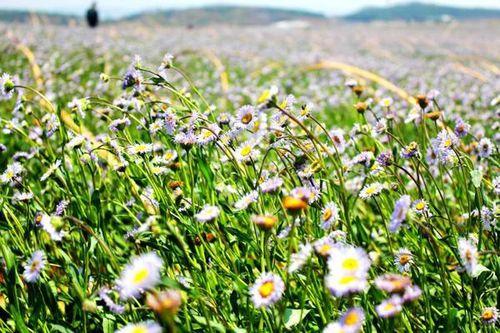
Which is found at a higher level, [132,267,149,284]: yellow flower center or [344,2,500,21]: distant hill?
[132,267,149,284]: yellow flower center

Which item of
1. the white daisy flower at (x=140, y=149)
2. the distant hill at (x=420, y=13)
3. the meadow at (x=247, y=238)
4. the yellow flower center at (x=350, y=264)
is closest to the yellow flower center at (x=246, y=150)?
the meadow at (x=247, y=238)

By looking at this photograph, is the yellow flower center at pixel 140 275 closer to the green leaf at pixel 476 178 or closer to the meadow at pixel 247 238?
the meadow at pixel 247 238

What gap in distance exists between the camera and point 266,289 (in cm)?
108

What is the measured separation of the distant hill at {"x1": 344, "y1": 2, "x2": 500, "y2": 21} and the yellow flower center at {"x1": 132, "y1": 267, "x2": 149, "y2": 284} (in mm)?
161285

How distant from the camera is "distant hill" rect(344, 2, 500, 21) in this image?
157 meters

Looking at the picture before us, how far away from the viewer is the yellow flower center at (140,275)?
2.80 feet

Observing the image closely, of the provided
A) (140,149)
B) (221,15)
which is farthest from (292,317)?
(221,15)

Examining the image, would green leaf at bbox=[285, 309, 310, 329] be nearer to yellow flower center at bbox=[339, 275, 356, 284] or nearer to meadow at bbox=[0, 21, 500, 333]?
meadow at bbox=[0, 21, 500, 333]

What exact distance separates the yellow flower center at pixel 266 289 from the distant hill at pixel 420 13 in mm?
161041

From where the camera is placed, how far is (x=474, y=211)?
5.41 feet

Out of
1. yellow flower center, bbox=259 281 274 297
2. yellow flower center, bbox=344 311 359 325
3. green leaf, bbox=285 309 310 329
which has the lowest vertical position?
green leaf, bbox=285 309 310 329

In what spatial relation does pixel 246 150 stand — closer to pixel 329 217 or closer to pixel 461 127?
pixel 329 217

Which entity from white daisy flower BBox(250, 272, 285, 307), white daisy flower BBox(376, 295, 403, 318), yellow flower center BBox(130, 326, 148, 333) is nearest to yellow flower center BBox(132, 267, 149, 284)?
yellow flower center BBox(130, 326, 148, 333)

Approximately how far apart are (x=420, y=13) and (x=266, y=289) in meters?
195
